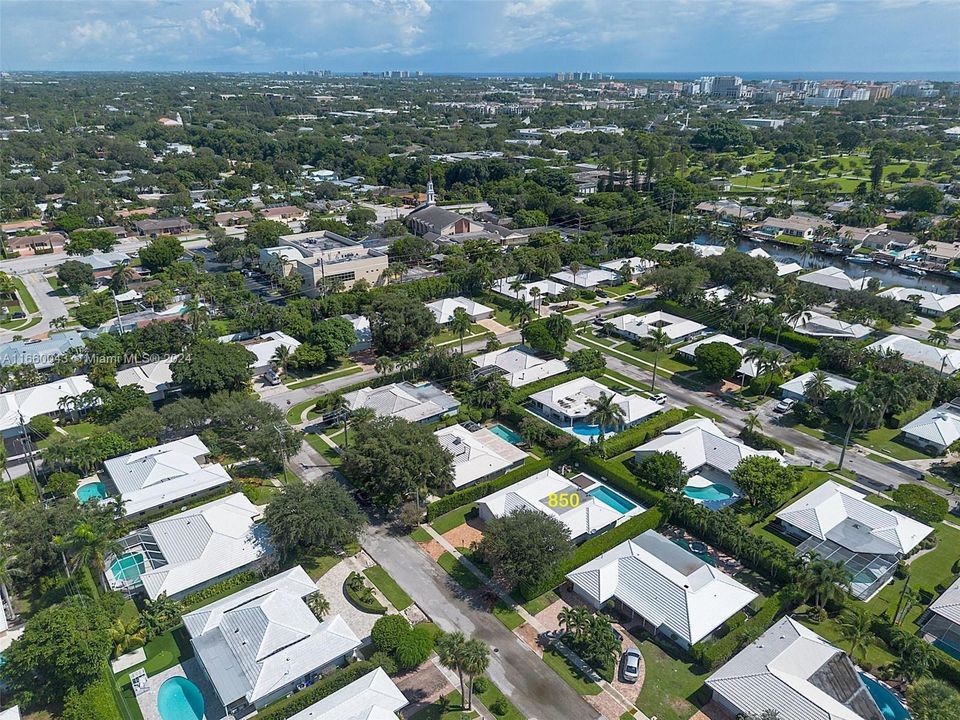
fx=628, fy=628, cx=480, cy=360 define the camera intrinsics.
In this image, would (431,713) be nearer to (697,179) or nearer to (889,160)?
(697,179)

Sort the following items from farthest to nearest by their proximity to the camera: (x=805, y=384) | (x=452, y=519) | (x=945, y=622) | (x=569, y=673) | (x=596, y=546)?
(x=805, y=384) → (x=452, y=519) → (x=596, y=546) → (x=945, y=622) → (x=569, y=673)

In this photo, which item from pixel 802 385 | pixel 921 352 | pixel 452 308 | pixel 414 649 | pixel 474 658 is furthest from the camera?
pixel 452 308

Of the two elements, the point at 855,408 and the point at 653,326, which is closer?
the point at 855,408

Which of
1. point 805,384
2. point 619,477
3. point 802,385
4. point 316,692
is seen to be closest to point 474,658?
point 316,692

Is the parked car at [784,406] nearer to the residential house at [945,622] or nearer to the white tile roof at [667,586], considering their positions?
the residential house at [945,622]

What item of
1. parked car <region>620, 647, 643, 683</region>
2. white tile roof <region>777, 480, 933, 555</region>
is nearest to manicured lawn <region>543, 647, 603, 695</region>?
parked car <region>620, 647, 643, 683</region>

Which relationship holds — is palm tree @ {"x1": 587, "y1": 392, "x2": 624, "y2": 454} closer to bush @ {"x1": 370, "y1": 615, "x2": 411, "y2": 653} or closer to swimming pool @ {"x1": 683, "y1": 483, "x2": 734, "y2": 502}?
swimming pool @ {"x1": 683, "y1": 483, "x2": 734, "y2": 502}

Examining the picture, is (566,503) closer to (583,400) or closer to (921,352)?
(583,400)
